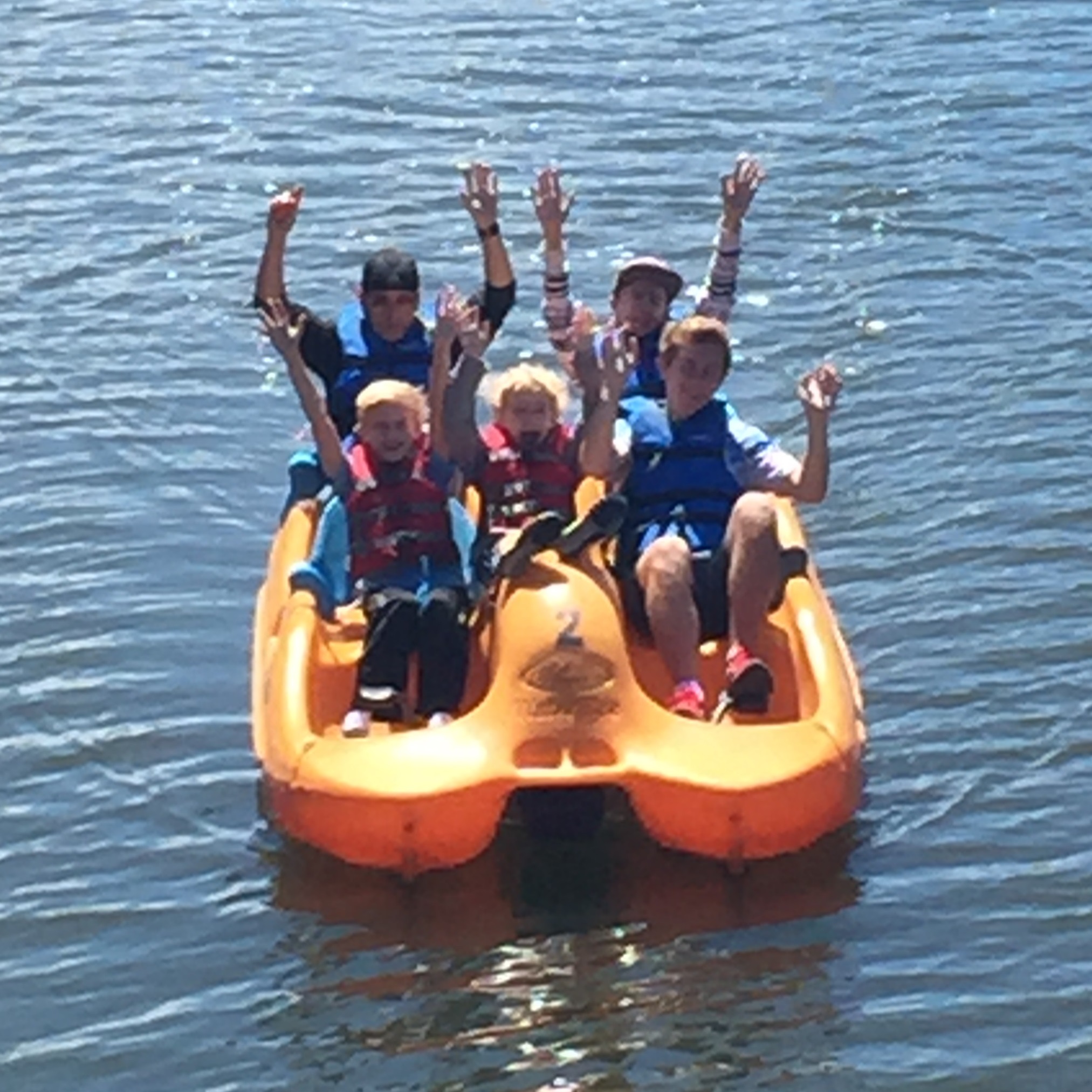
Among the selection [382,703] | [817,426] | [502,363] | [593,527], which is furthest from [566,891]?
[502,363]

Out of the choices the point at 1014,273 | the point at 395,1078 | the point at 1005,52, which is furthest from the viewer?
the point at 1005,52

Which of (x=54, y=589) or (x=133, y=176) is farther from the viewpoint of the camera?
(x=133, y=176)

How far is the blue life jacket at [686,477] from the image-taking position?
300 inches

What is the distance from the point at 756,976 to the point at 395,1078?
0.95m

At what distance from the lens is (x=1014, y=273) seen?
11.4 metres

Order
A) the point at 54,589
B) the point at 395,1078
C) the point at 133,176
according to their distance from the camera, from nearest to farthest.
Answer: the point at 395,1078
the point at 54,589
the point at 133,176

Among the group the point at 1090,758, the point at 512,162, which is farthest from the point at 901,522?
the point at 512,162

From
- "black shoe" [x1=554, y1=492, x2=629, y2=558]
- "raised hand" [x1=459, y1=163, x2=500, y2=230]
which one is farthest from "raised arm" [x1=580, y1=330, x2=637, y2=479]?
"raised hand" [x1=459, y1=163, x2=500, y2=230]

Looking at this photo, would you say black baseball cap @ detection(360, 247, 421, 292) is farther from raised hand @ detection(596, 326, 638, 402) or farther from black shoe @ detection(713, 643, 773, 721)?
black shoe @ detection(713, 643, 773, 721)

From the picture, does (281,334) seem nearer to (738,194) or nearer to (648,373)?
(648,373)

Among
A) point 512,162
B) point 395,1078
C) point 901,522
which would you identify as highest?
point 512,162

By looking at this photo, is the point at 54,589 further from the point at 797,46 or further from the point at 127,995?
the point at 797,46

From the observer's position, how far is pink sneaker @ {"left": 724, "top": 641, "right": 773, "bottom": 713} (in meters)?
7.14

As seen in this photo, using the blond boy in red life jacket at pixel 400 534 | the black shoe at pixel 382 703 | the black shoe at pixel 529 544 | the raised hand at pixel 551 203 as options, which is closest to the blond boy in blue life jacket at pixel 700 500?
the black shoe at pixel 529 544
